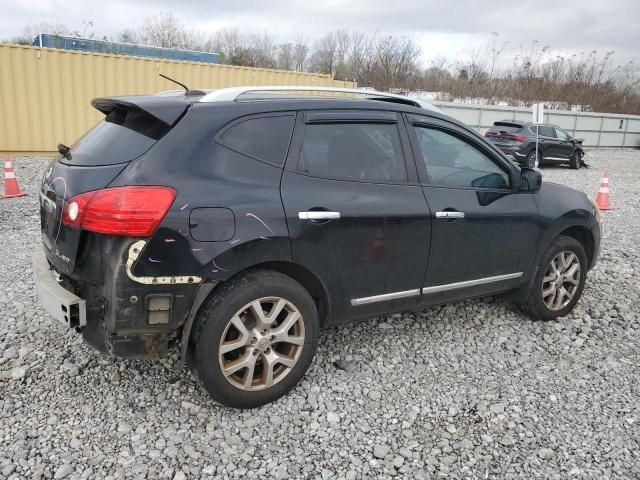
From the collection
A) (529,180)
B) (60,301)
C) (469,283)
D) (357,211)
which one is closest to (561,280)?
(529,180)

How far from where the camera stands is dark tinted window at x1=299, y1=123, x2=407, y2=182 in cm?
303

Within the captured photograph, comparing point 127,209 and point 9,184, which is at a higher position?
point 127,209

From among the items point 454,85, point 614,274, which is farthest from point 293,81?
point 454,85

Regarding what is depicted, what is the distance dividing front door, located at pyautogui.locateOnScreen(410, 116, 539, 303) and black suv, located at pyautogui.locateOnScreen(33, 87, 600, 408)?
0.01 metres

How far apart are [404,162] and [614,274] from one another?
3.68 metres

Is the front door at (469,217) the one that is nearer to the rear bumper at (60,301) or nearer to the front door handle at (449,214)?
the front door handle at (449,214)

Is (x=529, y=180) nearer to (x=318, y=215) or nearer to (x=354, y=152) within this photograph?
(x=354, y=152)

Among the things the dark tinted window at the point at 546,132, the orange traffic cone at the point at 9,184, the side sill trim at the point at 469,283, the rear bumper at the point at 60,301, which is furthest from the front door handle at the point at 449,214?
the dark tinted window at the point at 546,132

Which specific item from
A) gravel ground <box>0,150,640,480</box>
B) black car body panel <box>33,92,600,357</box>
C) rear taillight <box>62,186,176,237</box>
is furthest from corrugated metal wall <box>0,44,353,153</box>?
rear taillight <box>62,186,176,237</box>

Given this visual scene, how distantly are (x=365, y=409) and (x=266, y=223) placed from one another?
4.08 feet

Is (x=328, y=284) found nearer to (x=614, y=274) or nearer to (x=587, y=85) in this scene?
(x=614, y=274)

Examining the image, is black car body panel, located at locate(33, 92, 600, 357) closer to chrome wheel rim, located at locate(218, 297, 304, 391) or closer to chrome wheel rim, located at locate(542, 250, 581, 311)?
chrome wheel rim, located at locate(218, 297, 304, 391)

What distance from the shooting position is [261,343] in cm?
284

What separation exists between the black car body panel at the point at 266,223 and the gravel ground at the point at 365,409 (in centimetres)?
44
